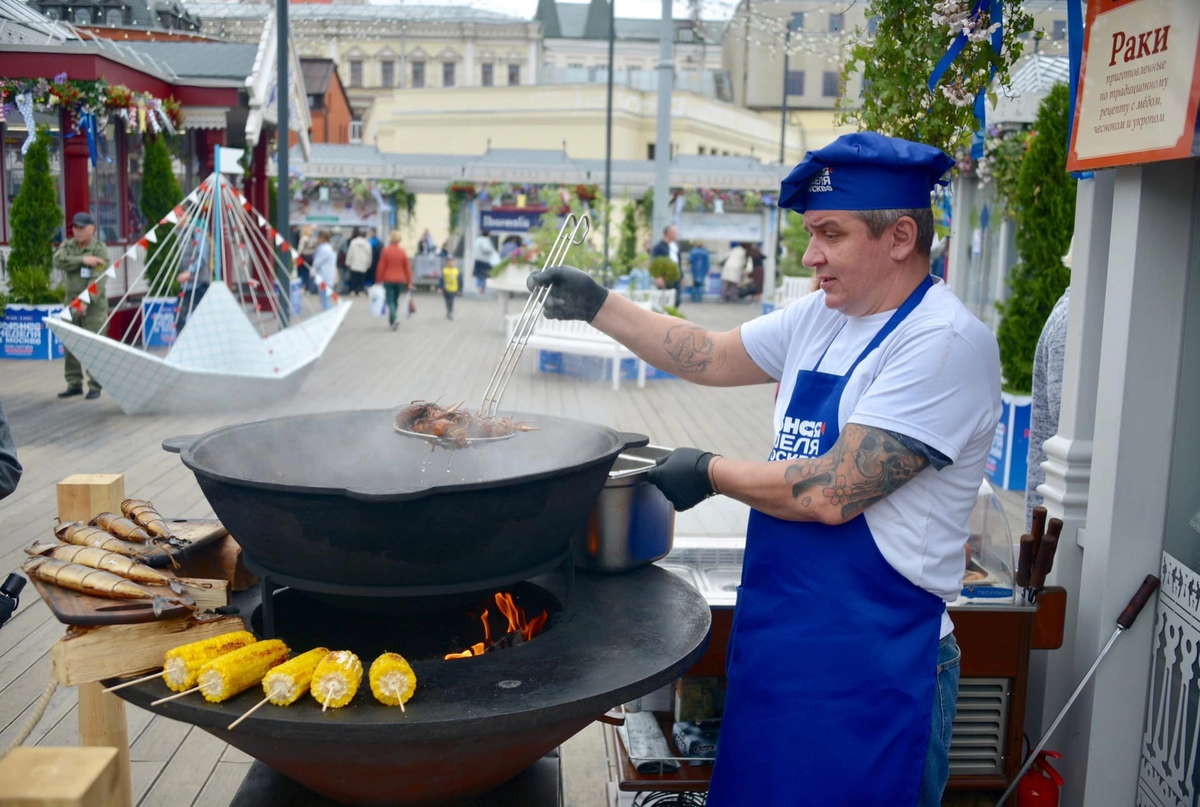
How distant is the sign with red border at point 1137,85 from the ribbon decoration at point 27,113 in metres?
11.3

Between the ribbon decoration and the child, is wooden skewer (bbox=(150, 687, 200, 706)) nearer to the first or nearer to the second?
the ribbon decoration

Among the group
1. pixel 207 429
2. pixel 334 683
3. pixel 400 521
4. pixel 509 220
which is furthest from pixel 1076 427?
pixel 509 220

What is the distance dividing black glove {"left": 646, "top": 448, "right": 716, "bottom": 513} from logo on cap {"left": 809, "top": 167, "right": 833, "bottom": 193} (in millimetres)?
575

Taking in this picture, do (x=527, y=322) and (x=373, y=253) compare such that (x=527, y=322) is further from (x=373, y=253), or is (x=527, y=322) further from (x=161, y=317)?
(x=373, y=253)

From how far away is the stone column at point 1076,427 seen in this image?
118 inches

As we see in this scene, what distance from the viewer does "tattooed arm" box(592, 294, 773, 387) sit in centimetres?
254

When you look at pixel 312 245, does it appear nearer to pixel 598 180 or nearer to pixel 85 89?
pixel 598 180

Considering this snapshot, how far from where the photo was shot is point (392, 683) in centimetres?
191

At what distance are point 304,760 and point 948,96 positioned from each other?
94.4 inches

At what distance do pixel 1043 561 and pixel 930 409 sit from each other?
3.84ft

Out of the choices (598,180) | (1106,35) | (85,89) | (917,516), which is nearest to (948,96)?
(1106,35)

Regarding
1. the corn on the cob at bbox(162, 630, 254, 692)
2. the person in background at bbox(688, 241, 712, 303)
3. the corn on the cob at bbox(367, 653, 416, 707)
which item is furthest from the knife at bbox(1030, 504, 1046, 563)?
the person in background at bbox(688, 241, 712, 303)

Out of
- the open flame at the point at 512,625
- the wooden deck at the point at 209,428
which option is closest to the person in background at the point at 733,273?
the wooden deck at the point at 209,428

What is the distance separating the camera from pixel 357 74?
207 feet
